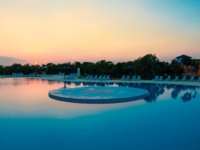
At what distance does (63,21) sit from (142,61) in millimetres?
10298

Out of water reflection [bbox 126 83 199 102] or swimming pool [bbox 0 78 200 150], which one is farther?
water reflection [bbox 126 83 199 102]

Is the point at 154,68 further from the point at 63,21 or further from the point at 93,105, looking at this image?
the point at 93,105

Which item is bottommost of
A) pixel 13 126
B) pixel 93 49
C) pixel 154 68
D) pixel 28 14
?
pixel 13 126

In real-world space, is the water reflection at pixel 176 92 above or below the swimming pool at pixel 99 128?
above

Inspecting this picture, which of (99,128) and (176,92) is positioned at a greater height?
(176,92)

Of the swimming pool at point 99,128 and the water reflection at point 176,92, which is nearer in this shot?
the swimming pool at point 99,128

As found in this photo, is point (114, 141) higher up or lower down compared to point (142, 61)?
lower down

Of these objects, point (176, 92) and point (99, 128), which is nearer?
point (99, 128)

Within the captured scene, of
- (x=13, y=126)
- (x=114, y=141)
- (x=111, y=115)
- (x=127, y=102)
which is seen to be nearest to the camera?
(x=114, y=141)

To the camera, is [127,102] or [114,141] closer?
[114,141]

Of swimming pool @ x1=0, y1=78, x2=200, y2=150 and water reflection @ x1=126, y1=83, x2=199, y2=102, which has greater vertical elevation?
water reflection @ x1=126, y1=83, x2=199, y2=102

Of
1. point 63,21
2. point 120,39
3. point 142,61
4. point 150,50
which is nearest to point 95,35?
point 120,39

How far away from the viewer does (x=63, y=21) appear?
53.4 feet

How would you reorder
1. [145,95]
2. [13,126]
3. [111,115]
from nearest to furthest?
[13,126] → [111,115] → [145,95]
